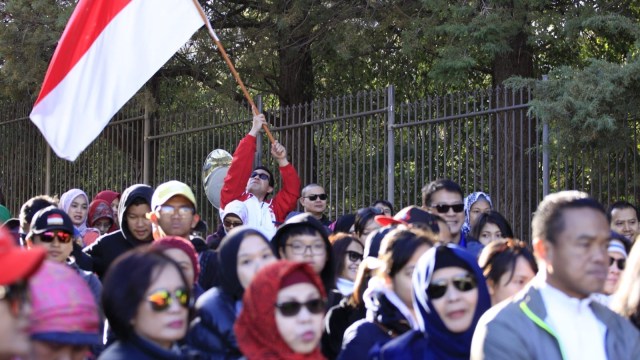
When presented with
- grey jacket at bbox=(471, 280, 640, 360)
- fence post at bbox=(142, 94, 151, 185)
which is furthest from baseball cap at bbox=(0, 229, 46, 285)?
fence post at bbox=(142, 94, 151, 185)

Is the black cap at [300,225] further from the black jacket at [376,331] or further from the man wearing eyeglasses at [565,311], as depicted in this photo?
the man wearing eyeglasses at [565,311]

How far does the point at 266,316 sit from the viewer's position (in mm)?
4867

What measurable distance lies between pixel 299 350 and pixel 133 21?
5859 millimetres

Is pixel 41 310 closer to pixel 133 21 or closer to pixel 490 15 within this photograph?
pixel 133 21

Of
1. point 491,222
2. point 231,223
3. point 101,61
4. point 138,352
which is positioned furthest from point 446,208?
point 138,352

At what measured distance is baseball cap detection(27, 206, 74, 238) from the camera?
24.3 feet

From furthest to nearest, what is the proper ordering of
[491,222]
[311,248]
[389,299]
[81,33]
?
[81,33], [491,222], [311,248], [389,299]

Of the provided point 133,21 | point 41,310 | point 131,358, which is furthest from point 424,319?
point 133,21

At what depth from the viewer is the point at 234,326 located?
204 inches

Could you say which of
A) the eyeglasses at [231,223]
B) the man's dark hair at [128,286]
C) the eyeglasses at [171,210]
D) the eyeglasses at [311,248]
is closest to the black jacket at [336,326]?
the eyeglasses at [311,248]

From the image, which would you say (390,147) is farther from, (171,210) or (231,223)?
(171,210)

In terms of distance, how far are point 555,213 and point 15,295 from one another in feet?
7.25

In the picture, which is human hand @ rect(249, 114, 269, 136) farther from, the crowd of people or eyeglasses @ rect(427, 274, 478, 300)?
eyeglasses @ rect(427, 274, 478, 300)

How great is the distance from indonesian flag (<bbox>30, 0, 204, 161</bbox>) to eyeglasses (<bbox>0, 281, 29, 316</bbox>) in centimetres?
685
